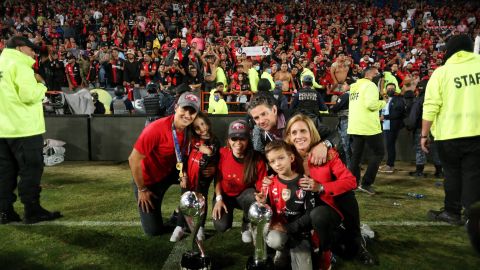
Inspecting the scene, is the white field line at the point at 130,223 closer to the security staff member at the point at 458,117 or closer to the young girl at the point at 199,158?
the security staff member at the point at 458,117

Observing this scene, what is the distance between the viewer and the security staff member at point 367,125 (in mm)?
5906

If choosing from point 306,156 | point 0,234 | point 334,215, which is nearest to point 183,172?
point 306,156

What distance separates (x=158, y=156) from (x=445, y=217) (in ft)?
10.4

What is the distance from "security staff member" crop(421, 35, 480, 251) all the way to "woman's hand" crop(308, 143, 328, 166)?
176 centimetres

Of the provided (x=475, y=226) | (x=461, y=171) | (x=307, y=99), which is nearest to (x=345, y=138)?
(x=307, y=99)

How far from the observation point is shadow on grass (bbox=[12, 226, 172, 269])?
11.2 ft

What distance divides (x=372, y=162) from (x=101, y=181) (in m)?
4.26

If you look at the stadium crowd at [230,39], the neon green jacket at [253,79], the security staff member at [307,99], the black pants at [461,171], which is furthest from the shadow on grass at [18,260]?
the neon green jacket at [253,79]

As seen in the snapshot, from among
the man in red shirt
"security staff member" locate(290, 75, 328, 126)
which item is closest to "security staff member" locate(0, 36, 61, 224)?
the man in red shirt

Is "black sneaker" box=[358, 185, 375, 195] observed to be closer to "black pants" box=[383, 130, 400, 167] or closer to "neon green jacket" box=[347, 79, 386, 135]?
"neon green jacket" box=[347, 79, 386, 135]

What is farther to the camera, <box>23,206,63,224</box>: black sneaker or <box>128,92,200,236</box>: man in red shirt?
<box>23,206,63,224</box>: black sneaker

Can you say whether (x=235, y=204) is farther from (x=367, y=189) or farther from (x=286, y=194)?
(x=367, y=189)

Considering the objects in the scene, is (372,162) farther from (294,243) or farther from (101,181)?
(101,181)

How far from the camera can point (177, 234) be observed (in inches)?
153
